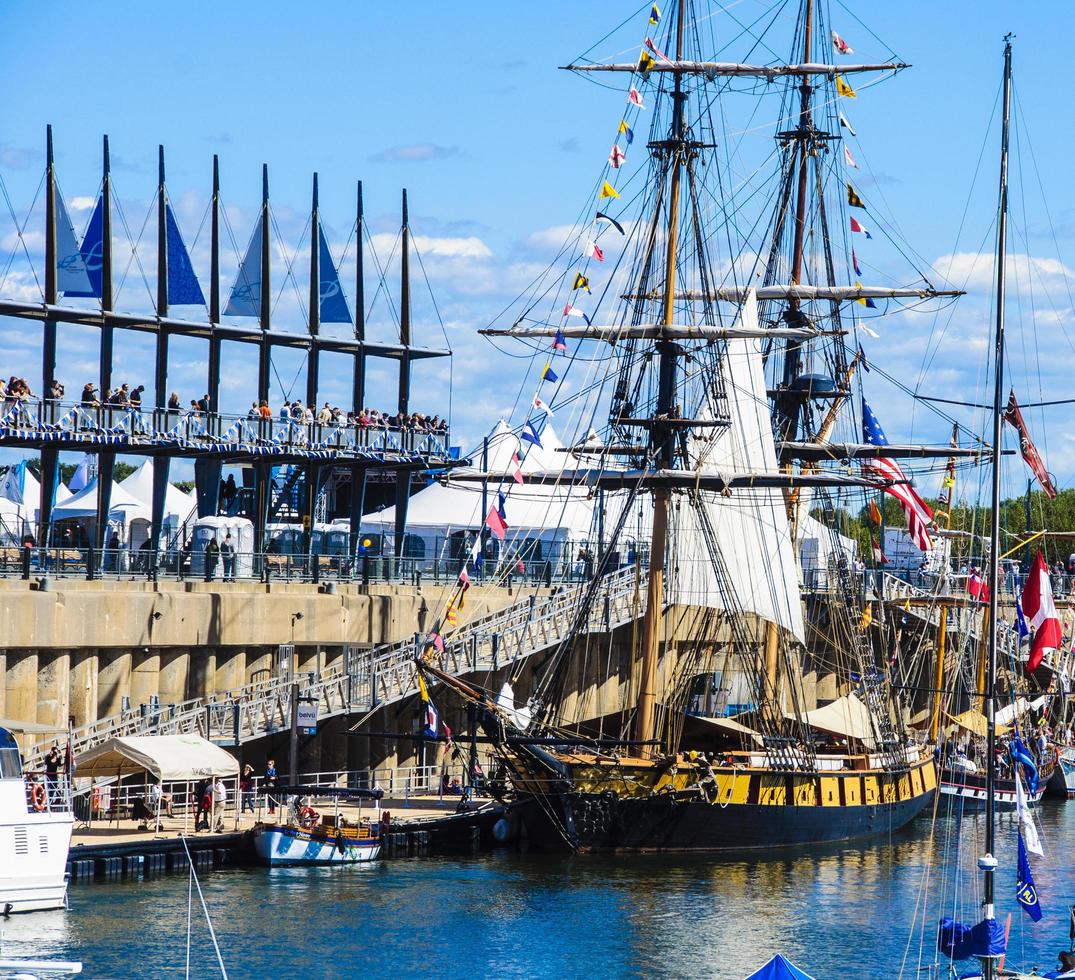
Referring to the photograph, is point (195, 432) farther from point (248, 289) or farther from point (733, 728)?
point (733, 728)

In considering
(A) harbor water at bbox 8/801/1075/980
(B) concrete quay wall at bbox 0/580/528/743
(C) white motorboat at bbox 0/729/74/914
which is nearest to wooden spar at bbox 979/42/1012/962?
(A) harbor water at bbox 8/801/1075/980

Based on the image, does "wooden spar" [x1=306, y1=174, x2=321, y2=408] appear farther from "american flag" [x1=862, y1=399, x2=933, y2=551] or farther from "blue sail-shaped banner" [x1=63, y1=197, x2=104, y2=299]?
"american flag" [x1=862, y1=399, x2=933, y2=551]

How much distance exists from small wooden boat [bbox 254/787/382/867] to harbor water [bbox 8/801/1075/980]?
1.17ft

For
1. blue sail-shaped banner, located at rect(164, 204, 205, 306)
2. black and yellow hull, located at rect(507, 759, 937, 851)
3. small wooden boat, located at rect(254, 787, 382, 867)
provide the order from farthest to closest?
blue sail-shaped banner, located at rect(164, 204, 205, 306) < black and yellow hull, located at rect(507, 759, 937, 851) < small wooden boat, located at rect(254, 787, 382, 867)

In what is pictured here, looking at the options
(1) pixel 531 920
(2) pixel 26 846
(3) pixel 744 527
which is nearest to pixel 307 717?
(1) pixel 531 920

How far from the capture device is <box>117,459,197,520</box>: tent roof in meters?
82.0

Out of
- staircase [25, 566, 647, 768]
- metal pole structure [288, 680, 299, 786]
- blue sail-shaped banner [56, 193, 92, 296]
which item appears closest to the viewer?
metal pole structure [288, 680, 299, 786]

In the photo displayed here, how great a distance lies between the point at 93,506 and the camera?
75.8m

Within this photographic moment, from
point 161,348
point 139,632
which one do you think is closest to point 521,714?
point 139,632

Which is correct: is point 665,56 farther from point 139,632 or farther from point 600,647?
point 139,632

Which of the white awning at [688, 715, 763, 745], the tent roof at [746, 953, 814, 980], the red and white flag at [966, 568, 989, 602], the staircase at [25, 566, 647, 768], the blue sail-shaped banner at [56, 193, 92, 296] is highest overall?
the blue sail-shaped banner at [56, 193, 92, 296]

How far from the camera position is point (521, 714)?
55094 millimetres

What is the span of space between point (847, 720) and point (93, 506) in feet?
93.2

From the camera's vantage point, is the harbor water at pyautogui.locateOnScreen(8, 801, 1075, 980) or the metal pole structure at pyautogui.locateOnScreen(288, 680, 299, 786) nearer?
the harbor water at pyautogui.locateOnScreen(8, 801, 1075, 980)
